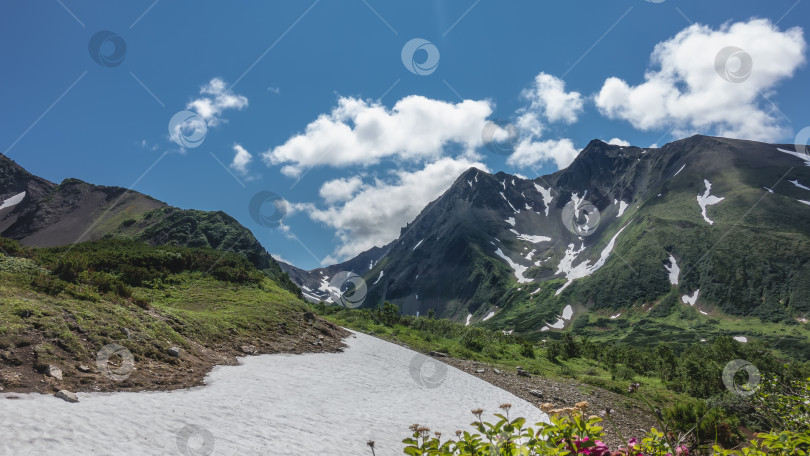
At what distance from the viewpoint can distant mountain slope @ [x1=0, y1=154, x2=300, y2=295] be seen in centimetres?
10369

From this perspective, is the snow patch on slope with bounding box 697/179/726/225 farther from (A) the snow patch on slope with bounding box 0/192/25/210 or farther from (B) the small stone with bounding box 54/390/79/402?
(A) the snow patch on slope with bounding box 0/192/25/210

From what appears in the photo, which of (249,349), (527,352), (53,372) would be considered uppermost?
(527,352)

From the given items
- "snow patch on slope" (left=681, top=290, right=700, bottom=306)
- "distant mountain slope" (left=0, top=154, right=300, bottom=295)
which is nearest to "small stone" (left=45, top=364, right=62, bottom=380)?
"distant mountain slope" (left=0, top=154, right=300, bottom=295)

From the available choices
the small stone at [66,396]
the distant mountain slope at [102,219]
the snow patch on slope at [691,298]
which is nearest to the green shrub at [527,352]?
the small stone at [66,396]

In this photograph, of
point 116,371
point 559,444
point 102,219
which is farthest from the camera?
point 102,219

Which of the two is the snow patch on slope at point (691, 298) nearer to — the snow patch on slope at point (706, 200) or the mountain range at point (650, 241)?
the mountain range at point (650, 241)

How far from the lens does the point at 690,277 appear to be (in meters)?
148

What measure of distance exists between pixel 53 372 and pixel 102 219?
165139 millimetres

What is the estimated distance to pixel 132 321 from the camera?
13703mm

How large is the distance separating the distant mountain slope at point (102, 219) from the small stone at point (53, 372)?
52250 mm

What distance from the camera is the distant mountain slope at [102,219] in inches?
4082

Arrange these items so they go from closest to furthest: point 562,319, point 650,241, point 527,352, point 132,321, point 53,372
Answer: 1. point 53,372
2. point 132,321
3. point 527,352
4. point 562,319
5. point 650,241

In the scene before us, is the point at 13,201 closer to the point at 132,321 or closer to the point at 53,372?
the point at 132,321

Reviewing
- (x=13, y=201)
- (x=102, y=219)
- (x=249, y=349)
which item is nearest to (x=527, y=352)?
(x=249, y=349)
